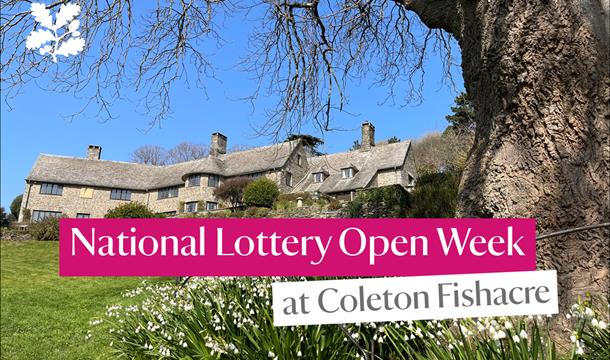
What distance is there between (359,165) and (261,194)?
399 inches

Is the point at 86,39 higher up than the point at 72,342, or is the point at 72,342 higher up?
the point at 86,39

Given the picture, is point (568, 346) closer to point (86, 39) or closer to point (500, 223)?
point (500, 223)

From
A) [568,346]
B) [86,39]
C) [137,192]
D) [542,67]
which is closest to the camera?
[568,346]

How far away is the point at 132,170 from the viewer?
146 ft

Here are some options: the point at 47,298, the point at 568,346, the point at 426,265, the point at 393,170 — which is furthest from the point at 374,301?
the point at 393,170

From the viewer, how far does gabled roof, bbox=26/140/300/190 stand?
39406mm

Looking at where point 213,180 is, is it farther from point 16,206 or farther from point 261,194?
point 16,206

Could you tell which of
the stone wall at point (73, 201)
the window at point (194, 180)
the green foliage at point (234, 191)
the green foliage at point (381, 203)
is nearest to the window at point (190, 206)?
A: the window at point (194, 180)

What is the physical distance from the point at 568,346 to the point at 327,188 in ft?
106

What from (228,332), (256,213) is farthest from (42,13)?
(256,213)

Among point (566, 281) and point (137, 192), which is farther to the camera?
point (137, 192)

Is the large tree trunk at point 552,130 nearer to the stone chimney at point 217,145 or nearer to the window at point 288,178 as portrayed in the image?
the window at point 288,178

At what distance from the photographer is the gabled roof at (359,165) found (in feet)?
111

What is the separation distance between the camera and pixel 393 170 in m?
34.1
